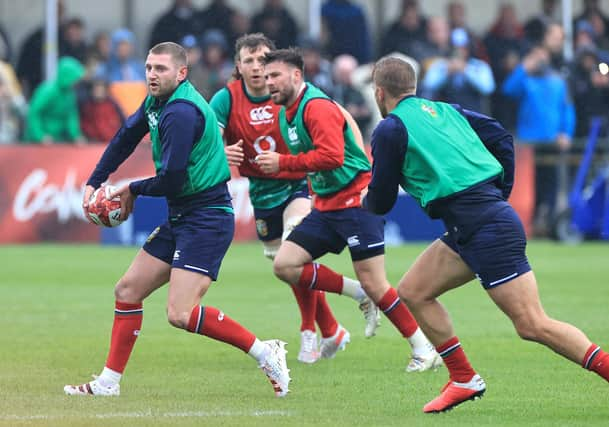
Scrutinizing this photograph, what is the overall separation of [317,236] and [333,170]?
20.3 inches

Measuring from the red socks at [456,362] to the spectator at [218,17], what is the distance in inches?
597

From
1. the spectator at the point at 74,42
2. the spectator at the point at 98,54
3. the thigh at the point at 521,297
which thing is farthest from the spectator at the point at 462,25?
the thigh at the point at 521,297

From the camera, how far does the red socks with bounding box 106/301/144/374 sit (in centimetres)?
869

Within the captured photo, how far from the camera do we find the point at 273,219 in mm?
10914

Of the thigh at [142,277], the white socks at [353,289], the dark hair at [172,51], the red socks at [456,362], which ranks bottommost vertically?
the white socks at [353,289]

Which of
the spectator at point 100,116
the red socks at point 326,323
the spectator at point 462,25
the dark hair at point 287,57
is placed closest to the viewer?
the dark hair at point 287,57

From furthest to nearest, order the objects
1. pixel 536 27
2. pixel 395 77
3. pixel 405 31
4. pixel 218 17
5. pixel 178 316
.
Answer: pixel 536 27 → pixel 405 31 → pixel 218 17 → pixel 178 316 → pixel 395 77

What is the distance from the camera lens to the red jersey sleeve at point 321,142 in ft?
30.8

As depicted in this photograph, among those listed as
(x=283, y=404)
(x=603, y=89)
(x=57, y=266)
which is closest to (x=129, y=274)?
(x=283, y=404)

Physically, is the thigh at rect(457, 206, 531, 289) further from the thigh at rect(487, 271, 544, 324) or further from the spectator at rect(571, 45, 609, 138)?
the spectator at rect(571, 45, 609, 138)

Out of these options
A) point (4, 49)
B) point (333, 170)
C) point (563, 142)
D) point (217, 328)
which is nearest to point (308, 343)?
point (333, 170)

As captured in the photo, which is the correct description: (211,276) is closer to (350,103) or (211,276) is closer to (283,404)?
(283,404)

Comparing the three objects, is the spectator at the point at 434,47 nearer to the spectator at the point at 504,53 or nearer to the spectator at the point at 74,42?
the spectator at the point at 504,53

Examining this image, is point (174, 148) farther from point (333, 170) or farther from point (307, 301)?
point (307, 301)
